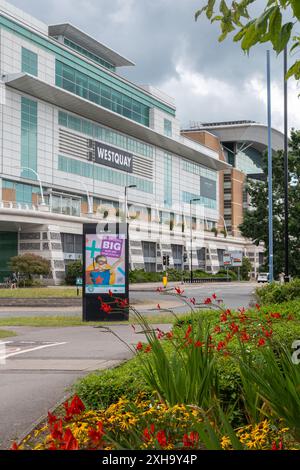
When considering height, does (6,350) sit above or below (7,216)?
below

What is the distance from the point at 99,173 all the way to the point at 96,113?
318 inches

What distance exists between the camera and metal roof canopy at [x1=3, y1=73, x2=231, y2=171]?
6812 centimetres

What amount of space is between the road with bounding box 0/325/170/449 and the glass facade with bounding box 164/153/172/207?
82385 mm

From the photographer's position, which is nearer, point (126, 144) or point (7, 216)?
point (7, 216)

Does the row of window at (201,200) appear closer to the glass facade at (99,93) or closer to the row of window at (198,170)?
the row of window at (198,170)

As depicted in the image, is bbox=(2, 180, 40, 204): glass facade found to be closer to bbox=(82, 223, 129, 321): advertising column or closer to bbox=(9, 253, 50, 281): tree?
bbox=(9, 253, 50, 281): tree

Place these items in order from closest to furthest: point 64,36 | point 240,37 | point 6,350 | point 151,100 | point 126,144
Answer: point 240,37, point 6,350, point 64,36, point 126,144, point 151,100

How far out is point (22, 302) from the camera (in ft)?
119

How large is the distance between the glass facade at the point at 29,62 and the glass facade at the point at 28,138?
3398mm

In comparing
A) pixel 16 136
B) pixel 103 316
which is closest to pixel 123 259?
pixel 103 316

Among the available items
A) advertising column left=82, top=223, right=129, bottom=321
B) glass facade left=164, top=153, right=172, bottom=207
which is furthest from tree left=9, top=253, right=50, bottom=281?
glass facade left=164, top=153, right=172, bottom=207

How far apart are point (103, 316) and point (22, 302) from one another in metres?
14.8

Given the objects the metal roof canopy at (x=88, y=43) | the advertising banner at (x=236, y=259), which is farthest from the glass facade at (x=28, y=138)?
the advertising banner at (x=236, y=259)

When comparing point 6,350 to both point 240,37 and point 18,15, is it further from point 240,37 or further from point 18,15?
point 18,15
